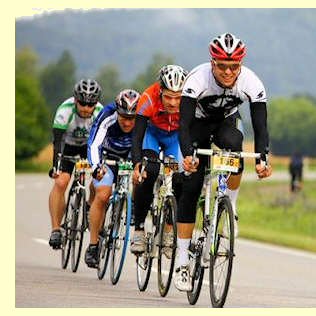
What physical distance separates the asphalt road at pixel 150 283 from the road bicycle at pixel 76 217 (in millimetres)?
226

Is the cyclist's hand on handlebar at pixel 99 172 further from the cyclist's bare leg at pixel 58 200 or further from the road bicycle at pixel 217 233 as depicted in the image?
the road bicycle at pixel 217 233

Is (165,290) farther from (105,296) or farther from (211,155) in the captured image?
(211,155)

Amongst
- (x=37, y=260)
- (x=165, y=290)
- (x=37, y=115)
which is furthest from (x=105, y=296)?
(x=37, y=115)

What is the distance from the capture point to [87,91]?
1450cm

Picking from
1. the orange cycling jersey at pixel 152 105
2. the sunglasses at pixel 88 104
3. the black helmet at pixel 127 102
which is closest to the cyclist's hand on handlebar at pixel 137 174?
the orange cycling jersey at pixel 152 105

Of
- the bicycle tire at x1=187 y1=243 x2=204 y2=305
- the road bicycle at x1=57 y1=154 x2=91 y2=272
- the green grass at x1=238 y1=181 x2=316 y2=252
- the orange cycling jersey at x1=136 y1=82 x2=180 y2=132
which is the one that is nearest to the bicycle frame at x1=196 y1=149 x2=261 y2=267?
the bicycle tire at x1=187 y1=243 x2=204 y2=305

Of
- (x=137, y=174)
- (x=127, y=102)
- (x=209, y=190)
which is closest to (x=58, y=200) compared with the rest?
(x=127, y=102)

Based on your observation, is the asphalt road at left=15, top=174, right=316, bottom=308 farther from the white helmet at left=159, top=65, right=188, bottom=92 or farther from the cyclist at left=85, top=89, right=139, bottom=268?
the white helmet at left=159, top=65, right=188, bottom=92

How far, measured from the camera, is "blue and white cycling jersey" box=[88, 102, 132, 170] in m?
13.5

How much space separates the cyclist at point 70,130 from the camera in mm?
14586

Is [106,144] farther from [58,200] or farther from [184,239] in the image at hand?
[184,239]

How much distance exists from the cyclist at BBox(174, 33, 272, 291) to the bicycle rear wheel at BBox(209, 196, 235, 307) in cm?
14

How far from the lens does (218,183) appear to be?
35.2 feet
